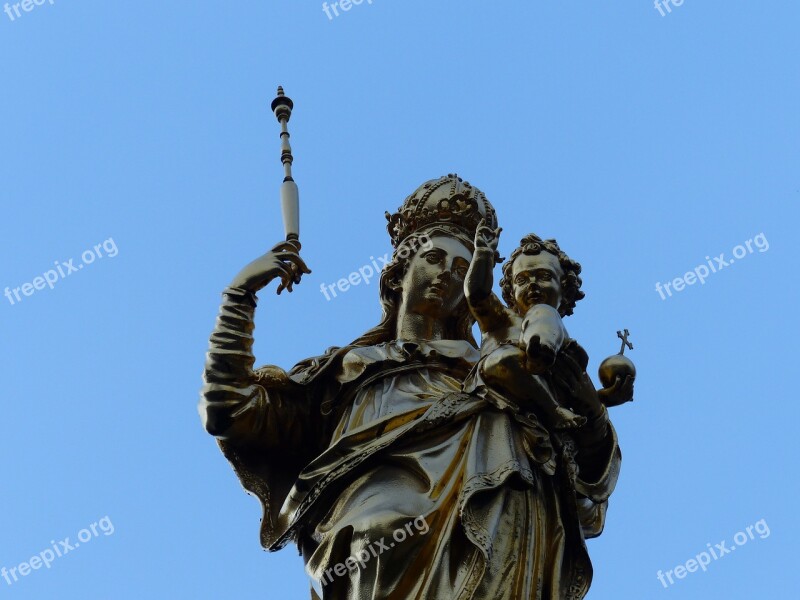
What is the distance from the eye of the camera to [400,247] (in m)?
14.1

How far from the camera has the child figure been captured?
11578 millimetres

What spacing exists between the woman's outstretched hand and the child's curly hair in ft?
4.85

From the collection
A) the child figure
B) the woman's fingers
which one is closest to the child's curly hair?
the child figure

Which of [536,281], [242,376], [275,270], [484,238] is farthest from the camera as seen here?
[275,270]

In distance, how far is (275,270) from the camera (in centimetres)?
1304

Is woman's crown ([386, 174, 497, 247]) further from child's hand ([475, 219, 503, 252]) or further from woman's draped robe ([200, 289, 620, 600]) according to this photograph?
child's hand ([475, 219, 503, 252])

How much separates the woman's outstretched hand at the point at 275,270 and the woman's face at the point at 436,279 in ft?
3.04

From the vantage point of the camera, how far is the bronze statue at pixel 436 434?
1127cm

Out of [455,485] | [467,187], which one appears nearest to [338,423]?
[455,485]

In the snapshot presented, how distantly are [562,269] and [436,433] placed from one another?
149 cm

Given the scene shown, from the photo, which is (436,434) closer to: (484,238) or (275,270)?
(484,238)

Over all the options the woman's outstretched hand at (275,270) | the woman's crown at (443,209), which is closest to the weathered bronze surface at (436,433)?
the woman's outstretched hand at (275,270)

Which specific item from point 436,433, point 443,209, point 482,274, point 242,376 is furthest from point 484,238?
point 443,209

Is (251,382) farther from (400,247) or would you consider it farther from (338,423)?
(400,247)
